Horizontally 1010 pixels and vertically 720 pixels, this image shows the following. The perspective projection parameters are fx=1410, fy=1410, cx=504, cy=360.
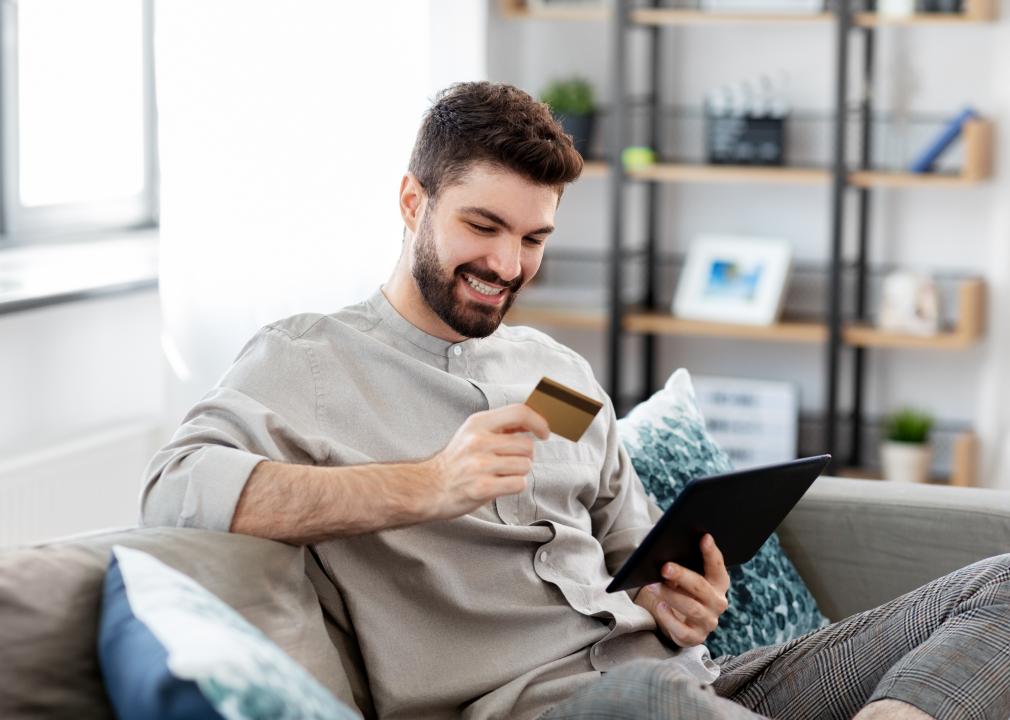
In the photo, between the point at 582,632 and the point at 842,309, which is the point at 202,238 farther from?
the point at 842,309

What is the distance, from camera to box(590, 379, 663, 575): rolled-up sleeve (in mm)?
1853

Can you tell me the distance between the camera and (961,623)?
155 centimetres

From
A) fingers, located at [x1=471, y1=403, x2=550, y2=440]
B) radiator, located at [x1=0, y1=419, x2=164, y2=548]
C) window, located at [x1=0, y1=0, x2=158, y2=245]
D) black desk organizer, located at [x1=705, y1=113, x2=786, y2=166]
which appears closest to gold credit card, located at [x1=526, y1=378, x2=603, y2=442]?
fingers, located at [x1=471, y1=403, x2=550, y2=440]

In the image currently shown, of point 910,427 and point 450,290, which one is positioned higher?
point 450,290

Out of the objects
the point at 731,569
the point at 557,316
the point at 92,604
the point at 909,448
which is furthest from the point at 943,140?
the point at 92,604

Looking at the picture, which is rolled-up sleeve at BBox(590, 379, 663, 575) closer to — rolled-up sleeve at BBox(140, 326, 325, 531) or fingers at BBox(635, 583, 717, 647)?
fingers at BBox(635, 583, 717, 647)

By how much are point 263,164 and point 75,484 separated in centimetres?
77

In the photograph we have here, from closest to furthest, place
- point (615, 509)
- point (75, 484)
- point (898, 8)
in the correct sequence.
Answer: point (615, 509), point (75, 484), point (898, 8)

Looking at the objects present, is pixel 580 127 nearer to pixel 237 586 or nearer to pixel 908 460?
pixel 908 460

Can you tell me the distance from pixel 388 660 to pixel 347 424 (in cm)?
27

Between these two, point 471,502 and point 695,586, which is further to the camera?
point 695,586

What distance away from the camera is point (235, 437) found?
58.7 inches

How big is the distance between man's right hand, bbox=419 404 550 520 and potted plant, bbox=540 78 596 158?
2606 mm

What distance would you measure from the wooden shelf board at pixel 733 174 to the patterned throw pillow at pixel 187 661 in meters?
2.78
